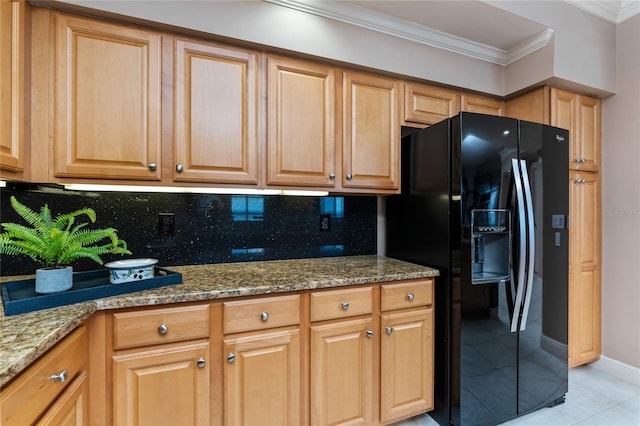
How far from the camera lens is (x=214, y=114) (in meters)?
1.58

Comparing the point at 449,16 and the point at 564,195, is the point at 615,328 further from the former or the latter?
the point at 449,16

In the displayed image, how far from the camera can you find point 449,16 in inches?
74.1

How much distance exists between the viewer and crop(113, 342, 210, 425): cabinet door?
1.19m

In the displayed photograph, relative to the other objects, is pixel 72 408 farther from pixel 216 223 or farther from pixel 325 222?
pixel 325 222

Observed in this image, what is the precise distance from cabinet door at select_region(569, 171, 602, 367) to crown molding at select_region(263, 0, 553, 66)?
1.00m

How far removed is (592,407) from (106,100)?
11.1 feet

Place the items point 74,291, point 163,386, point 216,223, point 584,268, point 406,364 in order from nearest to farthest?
point 74,291
point 163,386
point 406,364
point 216,223
point 584,268

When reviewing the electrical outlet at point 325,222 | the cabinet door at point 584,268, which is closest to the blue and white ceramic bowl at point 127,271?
the electrical outlet at point 325,222

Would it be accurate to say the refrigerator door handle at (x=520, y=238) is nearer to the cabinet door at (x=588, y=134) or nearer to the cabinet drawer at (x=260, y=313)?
the cabinet door at (x=588, y=134)

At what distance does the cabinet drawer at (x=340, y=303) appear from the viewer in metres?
1.48

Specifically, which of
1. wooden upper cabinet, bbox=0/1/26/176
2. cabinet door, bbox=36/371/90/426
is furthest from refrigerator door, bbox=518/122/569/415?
wooden upper cabinet, bbox=0/1/26/176

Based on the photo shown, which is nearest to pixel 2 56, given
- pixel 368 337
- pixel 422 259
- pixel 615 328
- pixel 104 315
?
pixel 104 315

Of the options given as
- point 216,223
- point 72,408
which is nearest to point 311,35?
point 216,223

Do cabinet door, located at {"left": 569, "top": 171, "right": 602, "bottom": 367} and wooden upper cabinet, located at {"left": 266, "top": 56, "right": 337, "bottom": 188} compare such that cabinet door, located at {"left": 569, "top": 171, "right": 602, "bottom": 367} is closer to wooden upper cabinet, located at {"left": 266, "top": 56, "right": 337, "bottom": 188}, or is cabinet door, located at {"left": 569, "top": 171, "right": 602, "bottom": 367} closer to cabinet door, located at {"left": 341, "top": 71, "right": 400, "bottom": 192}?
cabinet door, located at {"left": 341, "top": 71, "right": 400, "bottom": 192}
